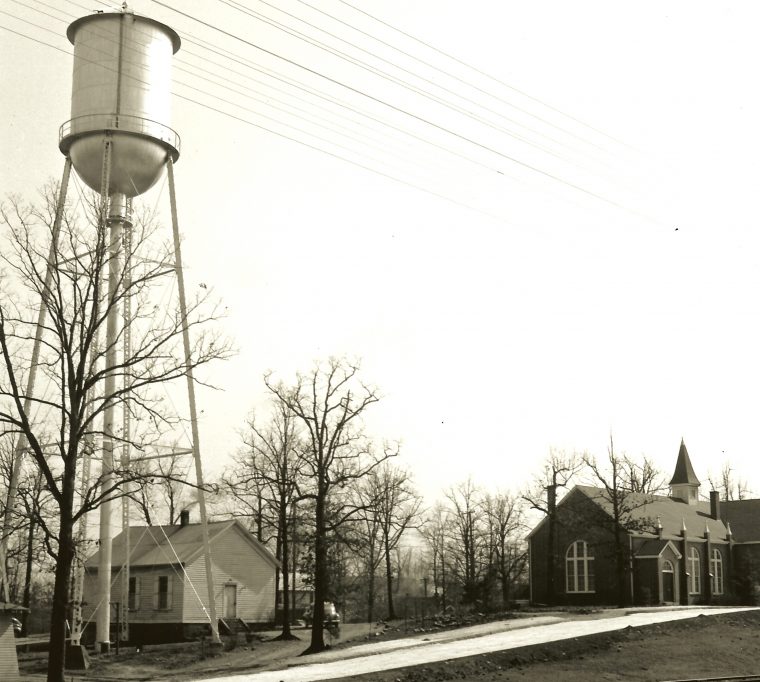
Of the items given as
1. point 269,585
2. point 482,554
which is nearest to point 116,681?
point 269,585

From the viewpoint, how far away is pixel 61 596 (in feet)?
64.5

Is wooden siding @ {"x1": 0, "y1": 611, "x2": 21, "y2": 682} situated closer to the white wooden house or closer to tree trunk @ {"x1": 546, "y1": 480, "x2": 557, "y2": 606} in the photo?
the white wooden house

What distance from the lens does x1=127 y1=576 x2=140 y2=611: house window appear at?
47156mm

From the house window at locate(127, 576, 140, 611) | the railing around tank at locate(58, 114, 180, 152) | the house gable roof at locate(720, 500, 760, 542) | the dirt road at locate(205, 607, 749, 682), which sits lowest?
the dirt road at locate(205, 607, 749, 682)

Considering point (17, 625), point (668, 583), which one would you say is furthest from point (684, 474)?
point (17, 625)

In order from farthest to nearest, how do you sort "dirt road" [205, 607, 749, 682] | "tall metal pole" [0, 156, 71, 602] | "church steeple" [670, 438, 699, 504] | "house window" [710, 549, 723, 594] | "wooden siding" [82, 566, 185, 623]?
"church steeple" [670, 438, 699, 504]
"house window" [710, 549, 723, 594]
"wooden siding" [82, 566, 185, 623]
"dirt road" [205, 607, 749, 682]
"tall metal pole" [0, 156, 71, 602]

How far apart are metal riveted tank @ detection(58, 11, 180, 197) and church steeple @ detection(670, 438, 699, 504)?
53280mm

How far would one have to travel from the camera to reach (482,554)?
2817 inches

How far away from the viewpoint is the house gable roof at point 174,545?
1855 inches

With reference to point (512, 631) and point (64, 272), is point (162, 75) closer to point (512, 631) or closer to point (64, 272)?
point (64, 272)

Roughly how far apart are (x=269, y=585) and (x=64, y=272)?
109 feet

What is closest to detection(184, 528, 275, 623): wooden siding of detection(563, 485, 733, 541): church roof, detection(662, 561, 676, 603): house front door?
detection(563, 485, 733, 541): church roof

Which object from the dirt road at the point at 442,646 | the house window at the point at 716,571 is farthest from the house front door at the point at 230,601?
the house window at the point at 716,571

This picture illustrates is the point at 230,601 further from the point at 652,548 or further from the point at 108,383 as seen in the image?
the point at 652,548
